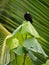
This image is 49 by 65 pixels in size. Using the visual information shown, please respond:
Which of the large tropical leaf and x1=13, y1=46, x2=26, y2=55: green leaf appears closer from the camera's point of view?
x1=13, y1=46, x2=26, y2=55: green leaf

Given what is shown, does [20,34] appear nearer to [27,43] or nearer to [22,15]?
[27,43]

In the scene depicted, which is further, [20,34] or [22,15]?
[22,15]

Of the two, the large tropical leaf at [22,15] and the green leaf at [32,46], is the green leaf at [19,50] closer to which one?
the green leaf at [32,46]

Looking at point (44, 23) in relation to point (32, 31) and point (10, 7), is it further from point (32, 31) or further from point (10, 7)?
point (32, 31)

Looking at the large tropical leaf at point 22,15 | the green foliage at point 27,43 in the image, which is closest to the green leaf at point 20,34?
the green foliage at point 27,43

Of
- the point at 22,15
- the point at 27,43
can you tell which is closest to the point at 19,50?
the point at 27,43

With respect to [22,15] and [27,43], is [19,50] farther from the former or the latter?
[22,15]

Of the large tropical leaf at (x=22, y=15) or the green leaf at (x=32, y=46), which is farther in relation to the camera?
the large tropical leaf at (x=22, y=15)

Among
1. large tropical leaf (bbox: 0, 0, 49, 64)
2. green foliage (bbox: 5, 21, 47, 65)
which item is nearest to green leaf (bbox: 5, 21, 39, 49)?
green foliage (bbox: 5, 21, 47, 65)

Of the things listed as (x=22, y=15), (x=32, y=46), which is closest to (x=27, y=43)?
(x=32, y=46)

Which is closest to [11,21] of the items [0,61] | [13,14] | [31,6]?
[13,14]

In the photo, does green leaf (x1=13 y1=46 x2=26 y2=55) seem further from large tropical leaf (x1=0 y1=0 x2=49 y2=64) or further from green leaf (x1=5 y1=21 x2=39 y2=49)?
large tropical leaf (x1=0 y1=0 x2=49 y2=64)
